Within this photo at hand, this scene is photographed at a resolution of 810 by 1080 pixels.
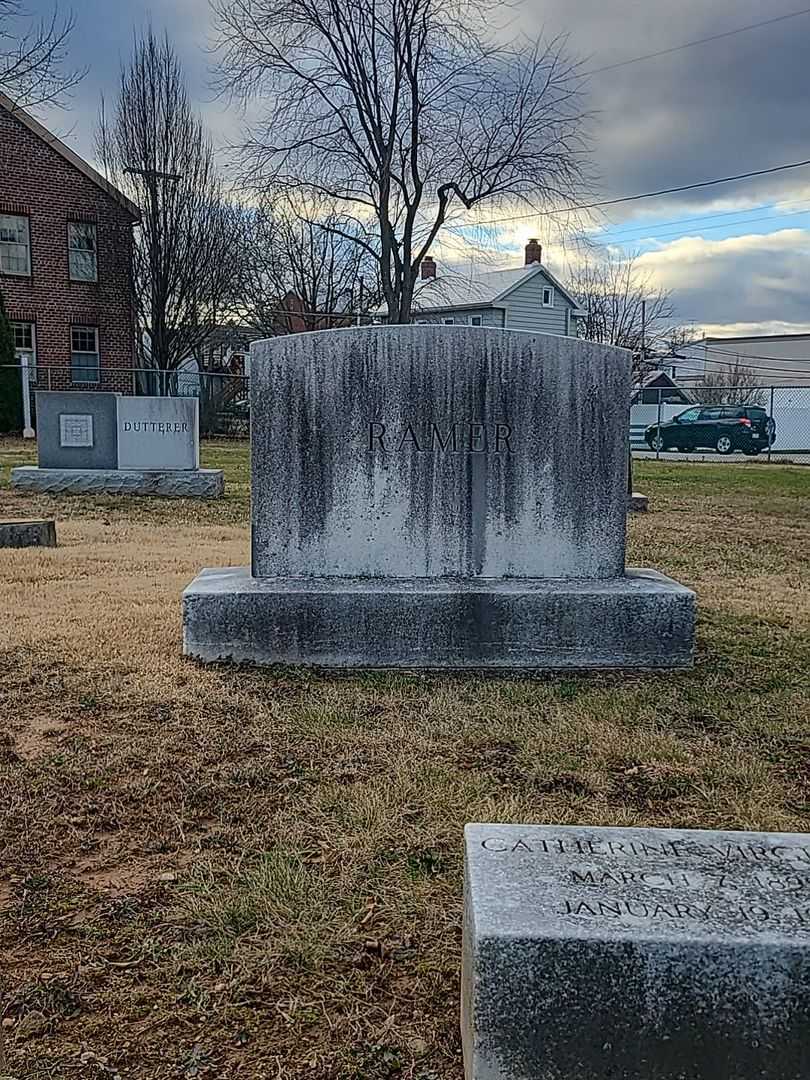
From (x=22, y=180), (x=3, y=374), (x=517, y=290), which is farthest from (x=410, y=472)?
(x=517, y=290)

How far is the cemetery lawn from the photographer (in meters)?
2.05

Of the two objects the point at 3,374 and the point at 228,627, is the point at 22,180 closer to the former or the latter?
the point at 3,374

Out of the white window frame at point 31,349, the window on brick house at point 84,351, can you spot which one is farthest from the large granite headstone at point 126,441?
the window on brick house at point 84,351

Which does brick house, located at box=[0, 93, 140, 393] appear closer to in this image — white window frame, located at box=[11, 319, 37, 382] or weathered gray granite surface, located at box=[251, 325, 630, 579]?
white window frame, located at box=[11, 319, 37, 382]

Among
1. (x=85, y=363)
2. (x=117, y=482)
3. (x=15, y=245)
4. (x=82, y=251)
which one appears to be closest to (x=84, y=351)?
(x=85, y=363)

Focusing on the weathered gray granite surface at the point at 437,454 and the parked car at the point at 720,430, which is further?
the parked car at the point at 720,430

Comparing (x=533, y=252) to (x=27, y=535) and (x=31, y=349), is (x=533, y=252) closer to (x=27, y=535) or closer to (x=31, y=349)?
(x=31, y=349)

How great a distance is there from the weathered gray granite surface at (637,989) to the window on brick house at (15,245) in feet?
87.8

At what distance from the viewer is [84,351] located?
2633 centimetres

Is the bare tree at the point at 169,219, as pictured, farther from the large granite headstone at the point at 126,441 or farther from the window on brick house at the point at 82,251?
the large granite headstone at the point at 126,441

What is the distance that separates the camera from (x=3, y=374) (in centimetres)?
2259

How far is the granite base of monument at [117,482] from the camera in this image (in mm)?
12102

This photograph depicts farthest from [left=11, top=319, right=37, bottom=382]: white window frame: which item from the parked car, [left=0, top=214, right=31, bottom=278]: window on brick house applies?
the parked car

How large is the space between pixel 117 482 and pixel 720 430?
2073cm
